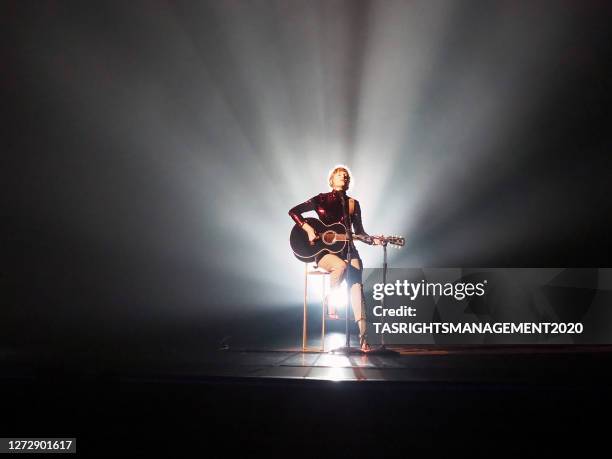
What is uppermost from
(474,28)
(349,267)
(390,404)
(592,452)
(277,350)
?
(474,28)

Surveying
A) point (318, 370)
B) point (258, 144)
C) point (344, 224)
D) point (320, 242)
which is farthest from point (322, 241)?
point (258, 144)

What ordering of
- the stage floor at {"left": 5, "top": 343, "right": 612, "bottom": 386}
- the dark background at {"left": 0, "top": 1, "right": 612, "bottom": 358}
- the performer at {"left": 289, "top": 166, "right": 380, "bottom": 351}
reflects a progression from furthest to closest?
the dark background at {"left": 0, "top": 1, "right": 612, "bottom": 358}, the performer at {"left": 289, "top": 166, "right": 380, "bottom": 351}, the stage floor at {"left": 5, "top": 343, "right": 612, "bottom": 386}

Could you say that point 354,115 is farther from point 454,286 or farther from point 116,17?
point 116,17

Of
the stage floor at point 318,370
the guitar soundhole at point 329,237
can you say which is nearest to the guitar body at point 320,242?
the guitar soundhole at point 329,237

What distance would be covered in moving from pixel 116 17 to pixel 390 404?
166 inches

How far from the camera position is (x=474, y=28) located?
4.01 meters

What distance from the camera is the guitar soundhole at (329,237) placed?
3209 millimetres

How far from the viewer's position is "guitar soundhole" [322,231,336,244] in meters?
3.21

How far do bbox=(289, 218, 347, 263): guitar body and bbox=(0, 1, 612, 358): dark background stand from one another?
1139 mm

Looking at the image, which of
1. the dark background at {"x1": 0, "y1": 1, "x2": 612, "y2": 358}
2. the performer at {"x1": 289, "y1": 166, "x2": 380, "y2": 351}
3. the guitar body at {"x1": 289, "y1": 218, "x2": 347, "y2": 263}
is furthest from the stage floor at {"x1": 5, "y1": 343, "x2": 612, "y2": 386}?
the dark background at {"x1": 0, "y1": 1, "x2": 612, "y2": 358}

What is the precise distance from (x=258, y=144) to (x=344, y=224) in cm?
158

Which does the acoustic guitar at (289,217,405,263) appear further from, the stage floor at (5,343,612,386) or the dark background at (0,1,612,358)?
the dark background at (0,1,612,358)

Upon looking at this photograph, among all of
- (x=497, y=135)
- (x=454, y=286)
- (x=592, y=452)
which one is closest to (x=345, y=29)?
(x=497, y=135)

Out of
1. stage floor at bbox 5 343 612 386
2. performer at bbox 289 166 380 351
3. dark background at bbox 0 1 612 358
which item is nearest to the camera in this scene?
stage floor at bbox 5 343 612 386
